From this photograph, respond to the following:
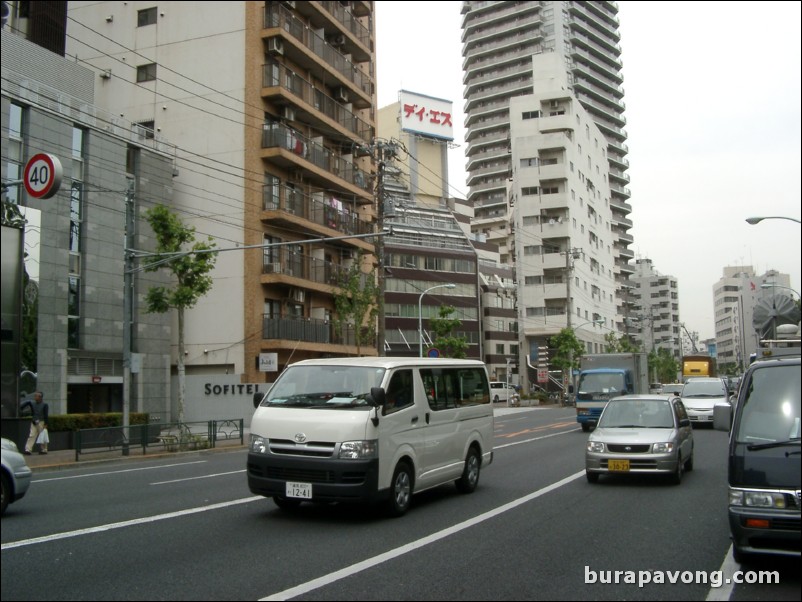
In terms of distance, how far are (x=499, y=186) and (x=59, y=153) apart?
86.3 m

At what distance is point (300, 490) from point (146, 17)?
34359 mm

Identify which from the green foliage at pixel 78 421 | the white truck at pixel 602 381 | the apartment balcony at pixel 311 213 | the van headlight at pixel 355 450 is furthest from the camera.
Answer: the apartment balcony at pixel 311 213

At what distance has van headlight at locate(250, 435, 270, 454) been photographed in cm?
943

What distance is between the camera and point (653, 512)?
10.3 metres

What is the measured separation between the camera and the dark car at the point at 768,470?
641 centimetres

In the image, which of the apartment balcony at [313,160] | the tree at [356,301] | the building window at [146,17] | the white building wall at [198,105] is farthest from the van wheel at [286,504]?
the building window at [146,17]

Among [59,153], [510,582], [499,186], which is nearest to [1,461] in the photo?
[510,582]

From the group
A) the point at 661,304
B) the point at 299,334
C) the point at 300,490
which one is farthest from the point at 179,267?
the point at 661,304

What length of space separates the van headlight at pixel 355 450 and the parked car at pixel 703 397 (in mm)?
21822

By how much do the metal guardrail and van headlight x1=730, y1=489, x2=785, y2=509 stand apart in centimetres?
1792

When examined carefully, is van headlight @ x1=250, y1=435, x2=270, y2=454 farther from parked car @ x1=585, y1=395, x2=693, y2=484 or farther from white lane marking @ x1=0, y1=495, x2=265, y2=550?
parked car @ x1=585, y1=395, x2=693, y2=484

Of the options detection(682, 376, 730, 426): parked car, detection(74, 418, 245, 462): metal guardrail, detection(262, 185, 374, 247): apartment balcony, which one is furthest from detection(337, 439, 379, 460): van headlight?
detection(262, 185, 374, 247): apartment balcony

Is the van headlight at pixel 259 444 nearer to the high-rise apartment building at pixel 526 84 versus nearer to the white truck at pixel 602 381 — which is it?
the white truck at pixel 602 381

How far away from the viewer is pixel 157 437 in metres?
23.2
